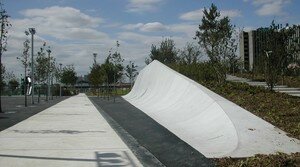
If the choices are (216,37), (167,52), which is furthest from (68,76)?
(216,37)

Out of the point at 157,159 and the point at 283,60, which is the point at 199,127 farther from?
the point at 283,60

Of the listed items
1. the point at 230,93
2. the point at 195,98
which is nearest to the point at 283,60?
the point at 230,93

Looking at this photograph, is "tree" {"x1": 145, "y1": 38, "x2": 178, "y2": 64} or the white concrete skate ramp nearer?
the white concrete skate ramp

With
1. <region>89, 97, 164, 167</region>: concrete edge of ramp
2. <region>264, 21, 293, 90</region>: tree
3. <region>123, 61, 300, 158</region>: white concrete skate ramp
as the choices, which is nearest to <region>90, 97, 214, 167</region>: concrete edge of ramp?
<region>89, 97, 164, 167</region>: concrete edge of ramp

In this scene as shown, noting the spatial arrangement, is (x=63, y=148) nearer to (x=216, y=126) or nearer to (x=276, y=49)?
(x=216, y=126)

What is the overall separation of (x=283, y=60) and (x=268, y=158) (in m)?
10.2

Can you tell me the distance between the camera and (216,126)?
10688mm

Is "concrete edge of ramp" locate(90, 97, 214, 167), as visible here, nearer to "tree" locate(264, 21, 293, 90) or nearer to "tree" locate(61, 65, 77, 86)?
"tree" locate(264, 21, 293, 90)

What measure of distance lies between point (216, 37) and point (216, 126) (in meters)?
12.2

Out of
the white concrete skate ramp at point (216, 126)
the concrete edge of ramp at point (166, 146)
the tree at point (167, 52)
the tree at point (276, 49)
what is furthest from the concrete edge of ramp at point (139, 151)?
the tree at point (167, 52)

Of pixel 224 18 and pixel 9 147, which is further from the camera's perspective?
pixel 224 18

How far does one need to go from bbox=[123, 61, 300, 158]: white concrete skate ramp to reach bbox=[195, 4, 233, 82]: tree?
3.73 m

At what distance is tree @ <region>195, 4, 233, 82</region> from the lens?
21.4 metres

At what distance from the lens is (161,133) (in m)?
12.2
